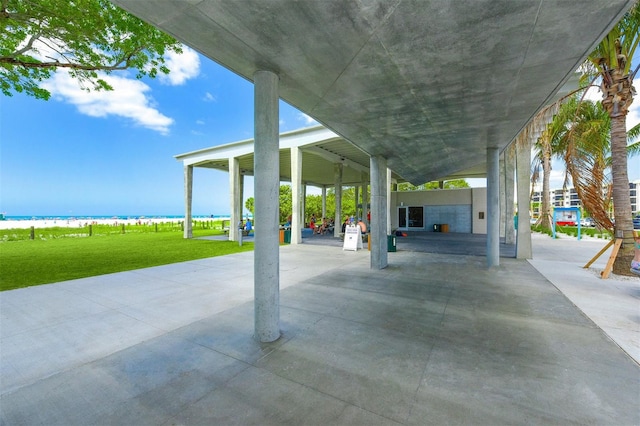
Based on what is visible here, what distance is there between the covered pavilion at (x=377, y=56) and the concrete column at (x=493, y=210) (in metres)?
3.65

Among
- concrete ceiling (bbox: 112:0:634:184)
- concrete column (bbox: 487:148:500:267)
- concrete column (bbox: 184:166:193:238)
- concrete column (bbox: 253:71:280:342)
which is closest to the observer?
concrete ceiling (bbox: 112:0:634:184)

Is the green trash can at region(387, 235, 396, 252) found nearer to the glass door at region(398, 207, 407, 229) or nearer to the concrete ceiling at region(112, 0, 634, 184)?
the concrete ceiling at region(112, 0, 634, 184)

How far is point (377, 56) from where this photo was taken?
3396 mm

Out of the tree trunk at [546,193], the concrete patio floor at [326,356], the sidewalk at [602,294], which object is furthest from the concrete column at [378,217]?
the tree trunk at [546,193]

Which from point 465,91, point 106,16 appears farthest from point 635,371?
point 106,16

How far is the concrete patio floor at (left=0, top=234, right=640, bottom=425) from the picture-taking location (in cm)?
243

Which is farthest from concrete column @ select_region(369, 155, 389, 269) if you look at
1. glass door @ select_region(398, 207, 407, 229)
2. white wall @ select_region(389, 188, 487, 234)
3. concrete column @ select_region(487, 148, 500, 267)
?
glass door @ select_region(398, 207, 407, 229)

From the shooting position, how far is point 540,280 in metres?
7.20

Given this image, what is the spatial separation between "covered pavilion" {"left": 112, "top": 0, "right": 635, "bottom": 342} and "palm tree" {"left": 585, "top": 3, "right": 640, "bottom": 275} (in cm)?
480

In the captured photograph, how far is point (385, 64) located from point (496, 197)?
7726mm

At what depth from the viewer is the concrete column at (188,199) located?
2064 centimetres

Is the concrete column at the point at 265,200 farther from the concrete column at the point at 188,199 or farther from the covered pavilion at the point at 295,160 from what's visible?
the concrete column at the point at 188,199

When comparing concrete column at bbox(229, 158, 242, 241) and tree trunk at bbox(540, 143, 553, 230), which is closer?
concrete column at bbox(229, 158, 242, 241)

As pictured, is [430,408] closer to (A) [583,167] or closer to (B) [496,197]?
(B) [496,197]
